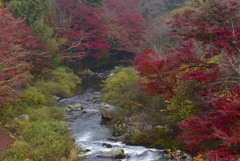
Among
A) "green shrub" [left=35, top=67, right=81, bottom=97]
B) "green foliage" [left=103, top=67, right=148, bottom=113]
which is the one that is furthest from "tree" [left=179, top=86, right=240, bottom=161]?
"green shrub" [left=35, top=67, right=81, bottom=97]

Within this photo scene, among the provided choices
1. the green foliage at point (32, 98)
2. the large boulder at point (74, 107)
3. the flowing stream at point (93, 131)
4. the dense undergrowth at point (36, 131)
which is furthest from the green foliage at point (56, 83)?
the dense undergrowth at point (36, 131)

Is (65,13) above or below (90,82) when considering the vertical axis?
above

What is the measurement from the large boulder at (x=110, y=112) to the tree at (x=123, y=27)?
75.3ft

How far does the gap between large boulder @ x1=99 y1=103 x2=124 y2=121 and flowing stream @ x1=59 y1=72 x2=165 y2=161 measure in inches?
19.8

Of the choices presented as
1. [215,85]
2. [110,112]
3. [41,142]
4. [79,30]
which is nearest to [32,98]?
[110,112]

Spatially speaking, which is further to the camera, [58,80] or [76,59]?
[76,59]

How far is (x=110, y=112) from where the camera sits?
19.3 m

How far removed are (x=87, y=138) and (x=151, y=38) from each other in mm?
21791

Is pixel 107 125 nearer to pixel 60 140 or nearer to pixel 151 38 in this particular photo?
pixel 60 140

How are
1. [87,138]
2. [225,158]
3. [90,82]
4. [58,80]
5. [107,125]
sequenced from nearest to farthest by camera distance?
1. [225,158]
2. [87,138]
3. [107,125]
4. [58,80]
5. [90,82]

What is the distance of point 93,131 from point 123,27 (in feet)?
91.0

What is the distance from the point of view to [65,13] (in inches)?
1485

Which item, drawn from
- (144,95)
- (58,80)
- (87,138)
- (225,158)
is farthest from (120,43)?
(225,158)

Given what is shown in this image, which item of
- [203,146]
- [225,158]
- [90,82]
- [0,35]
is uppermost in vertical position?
[0,35]
